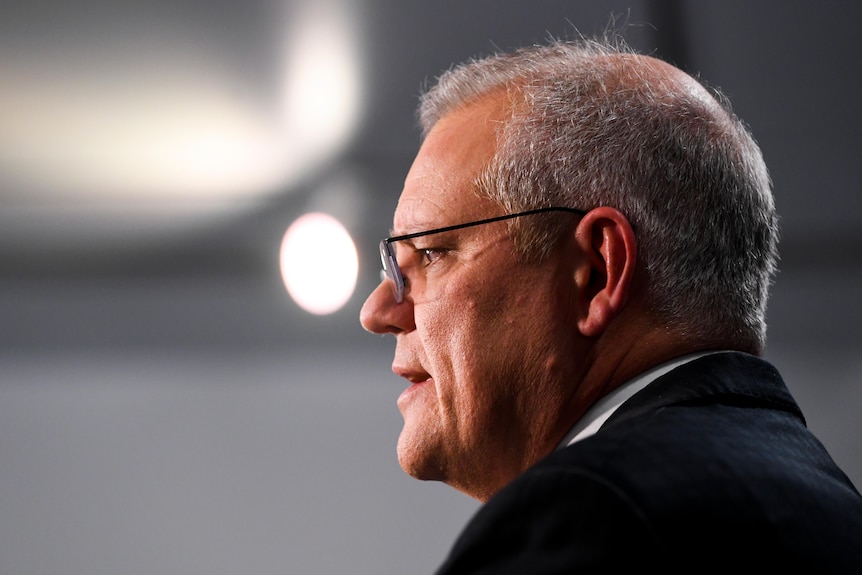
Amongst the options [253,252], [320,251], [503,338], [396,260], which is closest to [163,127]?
[253,252]

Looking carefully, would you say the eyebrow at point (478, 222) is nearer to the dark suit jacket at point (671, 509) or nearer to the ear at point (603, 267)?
the ear at point (603, 267)

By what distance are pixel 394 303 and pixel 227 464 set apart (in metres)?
1.14

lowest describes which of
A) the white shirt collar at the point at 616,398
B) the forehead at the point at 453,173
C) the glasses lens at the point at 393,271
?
the white shirt collar at the point at 616,398

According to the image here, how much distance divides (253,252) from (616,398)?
1.44m

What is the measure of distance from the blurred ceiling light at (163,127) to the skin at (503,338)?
3.69ft

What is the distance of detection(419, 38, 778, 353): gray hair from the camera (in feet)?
3.36

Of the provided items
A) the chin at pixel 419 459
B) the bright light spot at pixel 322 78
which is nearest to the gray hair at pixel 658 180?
the chin at pixel 419 459

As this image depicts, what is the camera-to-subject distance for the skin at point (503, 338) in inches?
39.8

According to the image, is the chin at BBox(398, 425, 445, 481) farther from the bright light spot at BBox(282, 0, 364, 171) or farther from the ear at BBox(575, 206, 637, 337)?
the bright light spot at BBox(282, 0, 364, 171)

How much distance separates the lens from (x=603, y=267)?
3.37 ft

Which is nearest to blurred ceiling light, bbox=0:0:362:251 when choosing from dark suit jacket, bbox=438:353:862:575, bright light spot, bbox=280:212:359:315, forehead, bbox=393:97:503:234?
bright light spot, bbox=280:212:359:315

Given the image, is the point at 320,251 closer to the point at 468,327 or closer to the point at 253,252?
the point at 253,252

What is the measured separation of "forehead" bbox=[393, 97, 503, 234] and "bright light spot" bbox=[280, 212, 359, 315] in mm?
1054

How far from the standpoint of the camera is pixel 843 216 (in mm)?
2250
